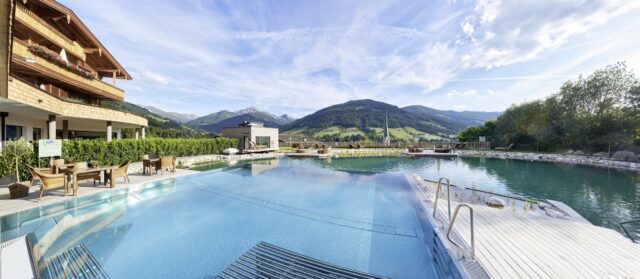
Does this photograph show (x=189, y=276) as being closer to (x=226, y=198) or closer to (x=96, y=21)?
(x=226, y=198)

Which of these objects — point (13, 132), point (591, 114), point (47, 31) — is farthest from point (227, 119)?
point (591, 114)

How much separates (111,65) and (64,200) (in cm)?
1624

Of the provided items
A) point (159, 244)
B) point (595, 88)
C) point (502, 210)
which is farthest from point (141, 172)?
point (595, 88)

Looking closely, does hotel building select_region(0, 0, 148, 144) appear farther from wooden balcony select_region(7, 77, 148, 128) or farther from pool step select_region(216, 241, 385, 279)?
pool step select_region(216, 241, 385, 279)

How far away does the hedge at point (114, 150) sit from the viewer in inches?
274

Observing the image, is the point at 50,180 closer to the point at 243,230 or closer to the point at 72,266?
the point at 72,266

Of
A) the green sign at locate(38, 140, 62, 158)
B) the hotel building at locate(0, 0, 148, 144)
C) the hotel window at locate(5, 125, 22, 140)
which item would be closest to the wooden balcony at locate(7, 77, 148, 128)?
the hotel building at locate(0, 0, 148, 144)

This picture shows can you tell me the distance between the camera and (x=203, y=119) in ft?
570

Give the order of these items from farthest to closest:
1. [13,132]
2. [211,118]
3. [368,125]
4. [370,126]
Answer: [211,118] → [368,125] → [370,126] → [13,132]

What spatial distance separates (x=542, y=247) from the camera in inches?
126

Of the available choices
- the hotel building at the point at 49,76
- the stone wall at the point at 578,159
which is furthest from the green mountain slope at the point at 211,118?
the stone wall at the point at 578,159

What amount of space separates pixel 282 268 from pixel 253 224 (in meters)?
1.83

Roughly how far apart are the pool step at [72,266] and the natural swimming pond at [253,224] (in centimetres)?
10

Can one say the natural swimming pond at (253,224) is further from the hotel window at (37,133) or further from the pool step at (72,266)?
the hotel window at (37,133)
